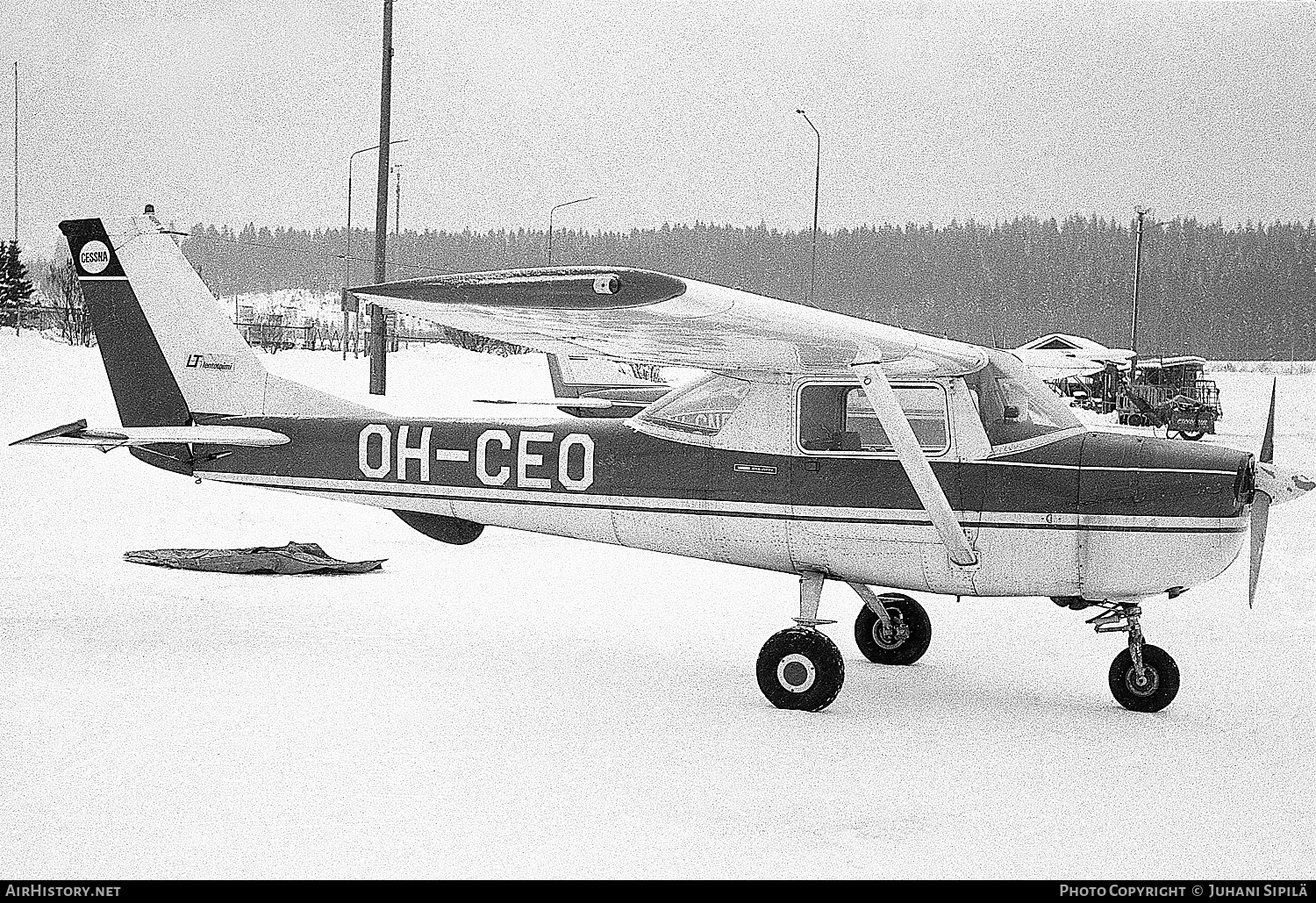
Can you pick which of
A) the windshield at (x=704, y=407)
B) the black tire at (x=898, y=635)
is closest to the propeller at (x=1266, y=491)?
the black tire at (x=898, y=635)

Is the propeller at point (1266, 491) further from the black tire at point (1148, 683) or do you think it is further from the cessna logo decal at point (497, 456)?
the cessna logo decal at point (497, 456)

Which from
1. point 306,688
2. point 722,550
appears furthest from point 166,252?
point 722,550

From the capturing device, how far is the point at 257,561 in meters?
9.57

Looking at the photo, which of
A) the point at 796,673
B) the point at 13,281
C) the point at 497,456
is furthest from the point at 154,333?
the point at 13,281

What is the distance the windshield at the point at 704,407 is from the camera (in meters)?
6.79

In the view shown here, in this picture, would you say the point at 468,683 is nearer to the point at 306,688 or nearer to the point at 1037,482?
the point at 306,688

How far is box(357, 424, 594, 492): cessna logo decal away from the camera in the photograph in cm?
698

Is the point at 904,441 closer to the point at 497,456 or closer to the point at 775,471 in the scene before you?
the point at 775,471

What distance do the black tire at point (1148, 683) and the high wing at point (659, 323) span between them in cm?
169

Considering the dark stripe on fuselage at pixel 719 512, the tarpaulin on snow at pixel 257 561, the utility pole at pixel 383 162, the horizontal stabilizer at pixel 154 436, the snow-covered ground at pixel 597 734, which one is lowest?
the tarpaulin on snow at pixel 257 561

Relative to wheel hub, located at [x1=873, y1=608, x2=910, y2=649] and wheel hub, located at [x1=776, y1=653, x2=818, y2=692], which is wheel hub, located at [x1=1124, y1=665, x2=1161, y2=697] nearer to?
wheel hub, located at [x1=873, y1=608, x2=910, y2=649]

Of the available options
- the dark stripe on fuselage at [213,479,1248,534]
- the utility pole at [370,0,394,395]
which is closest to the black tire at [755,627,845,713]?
the dark stripe on fuselage at [213,479,1248,534]

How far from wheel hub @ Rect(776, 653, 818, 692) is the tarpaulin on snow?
15.3 ft

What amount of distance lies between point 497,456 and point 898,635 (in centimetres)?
257
